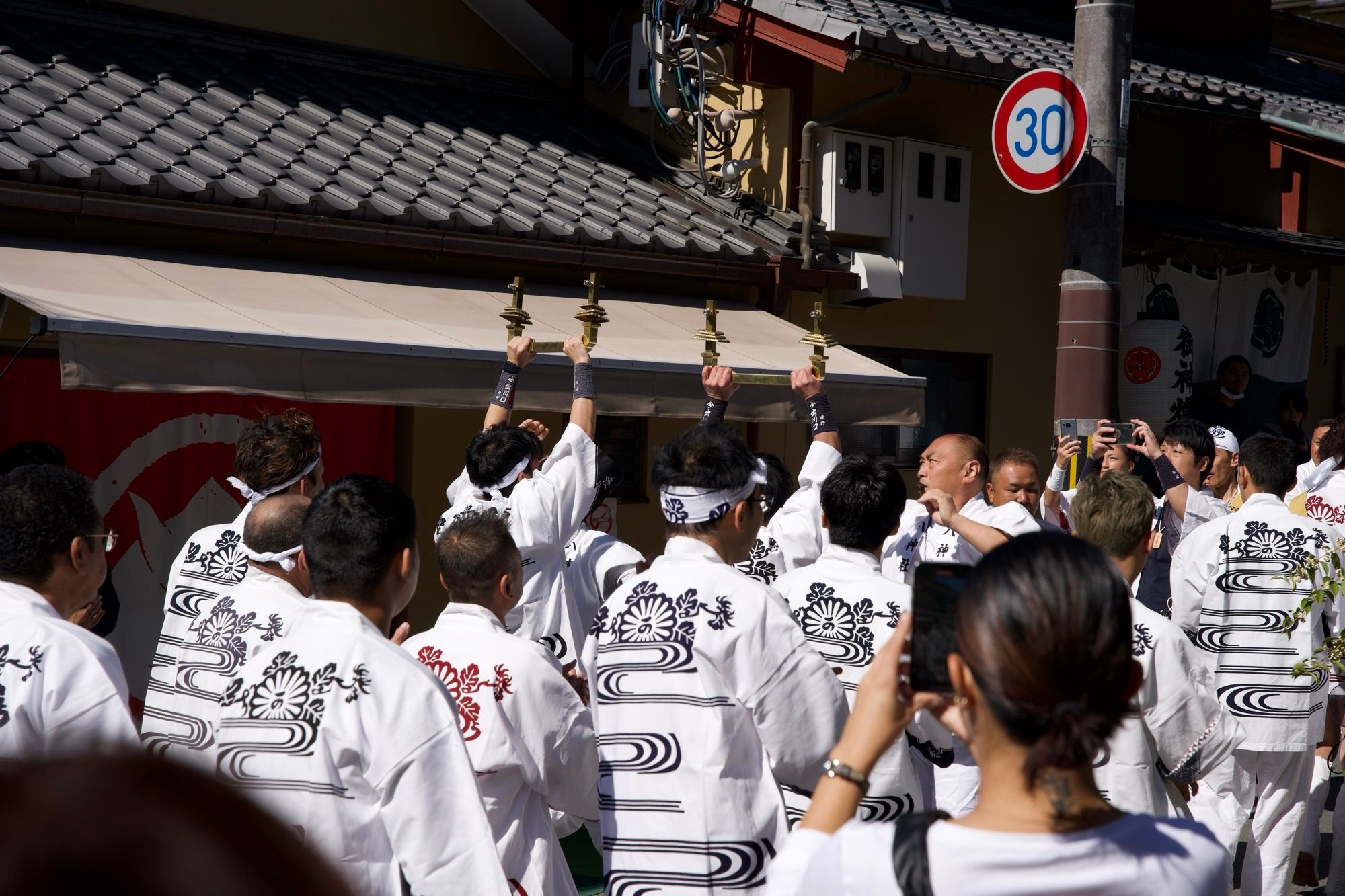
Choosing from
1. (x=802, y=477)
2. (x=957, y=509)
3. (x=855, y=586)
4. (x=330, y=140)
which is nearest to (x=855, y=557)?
(x=855, y=586)

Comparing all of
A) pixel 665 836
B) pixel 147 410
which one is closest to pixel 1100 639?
pixel 665 836

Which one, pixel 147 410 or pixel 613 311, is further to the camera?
pixel 613 311

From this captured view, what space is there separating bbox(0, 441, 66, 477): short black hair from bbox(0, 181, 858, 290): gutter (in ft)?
6.02

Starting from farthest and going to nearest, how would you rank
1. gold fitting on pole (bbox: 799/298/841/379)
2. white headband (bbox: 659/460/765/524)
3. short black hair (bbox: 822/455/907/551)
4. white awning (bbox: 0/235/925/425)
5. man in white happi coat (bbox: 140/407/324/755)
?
white awning (bbox: 0/235/925/425) → gold fitting on pole (bbox: 799/298/841/379) → man in white happi coat (bbox: 140/407/324/755) → short black hair (bbox: 822/455/907/551) → white headband (bbox: 659/460/765/524)

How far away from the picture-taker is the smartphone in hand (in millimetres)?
1883

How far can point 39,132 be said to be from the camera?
Result: 684cm

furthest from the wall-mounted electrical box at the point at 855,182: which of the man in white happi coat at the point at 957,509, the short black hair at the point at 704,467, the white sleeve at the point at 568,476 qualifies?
the short black hair at the point at 704,467

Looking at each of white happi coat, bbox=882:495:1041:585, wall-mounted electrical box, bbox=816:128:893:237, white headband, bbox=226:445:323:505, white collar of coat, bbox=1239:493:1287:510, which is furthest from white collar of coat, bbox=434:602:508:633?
wall-mounted electrical box, bbox=816:128:893:237

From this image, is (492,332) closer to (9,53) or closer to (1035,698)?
(9,53)

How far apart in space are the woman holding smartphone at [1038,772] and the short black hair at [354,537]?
54.8 inches

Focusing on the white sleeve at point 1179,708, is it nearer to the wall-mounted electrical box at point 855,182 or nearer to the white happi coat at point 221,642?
the white happi coat at point 221,642

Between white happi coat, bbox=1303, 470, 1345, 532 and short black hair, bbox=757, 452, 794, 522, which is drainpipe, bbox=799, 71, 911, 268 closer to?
short black hair, bbox=757, 452, 794, 522

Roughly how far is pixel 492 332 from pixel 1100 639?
5.54m

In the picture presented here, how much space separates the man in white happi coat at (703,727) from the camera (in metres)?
3.22
